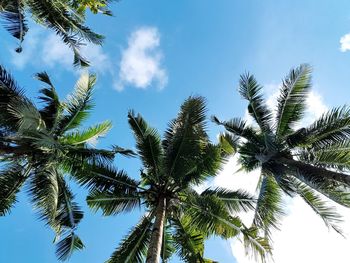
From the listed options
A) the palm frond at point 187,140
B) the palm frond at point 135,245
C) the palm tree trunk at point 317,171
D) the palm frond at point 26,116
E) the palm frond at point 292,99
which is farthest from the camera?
the palm frond at point 292,99

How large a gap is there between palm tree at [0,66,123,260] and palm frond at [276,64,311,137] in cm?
587

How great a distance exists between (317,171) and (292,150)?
2075mm

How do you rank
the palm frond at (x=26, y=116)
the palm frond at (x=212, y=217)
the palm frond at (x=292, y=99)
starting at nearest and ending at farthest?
the palm frond at (x=26, y=116) → the palm frond at (x=212, y=217) → the palm frond at (x=292, y=99)

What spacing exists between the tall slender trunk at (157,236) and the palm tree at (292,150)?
9.19 feet

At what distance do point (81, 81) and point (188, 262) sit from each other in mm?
6515

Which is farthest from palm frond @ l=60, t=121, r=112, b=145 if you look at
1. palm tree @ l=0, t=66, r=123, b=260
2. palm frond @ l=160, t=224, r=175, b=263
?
palm frond @ l=160, t=224, r=175, b=263

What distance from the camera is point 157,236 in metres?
11.9

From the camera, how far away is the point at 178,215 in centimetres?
1441

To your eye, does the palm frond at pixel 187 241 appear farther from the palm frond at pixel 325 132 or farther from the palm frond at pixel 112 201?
the palm frond at pixel 325 132

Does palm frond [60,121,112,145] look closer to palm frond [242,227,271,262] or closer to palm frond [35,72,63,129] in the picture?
palm frond [35,72,63,129]

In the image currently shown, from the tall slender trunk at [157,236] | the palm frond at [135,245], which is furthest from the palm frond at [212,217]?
the palm frond at [135,245]

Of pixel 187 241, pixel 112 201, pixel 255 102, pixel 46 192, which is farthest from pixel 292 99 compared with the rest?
pixel 46 192

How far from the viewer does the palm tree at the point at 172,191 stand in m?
13.1

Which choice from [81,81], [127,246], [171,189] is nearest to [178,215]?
[171,189]
